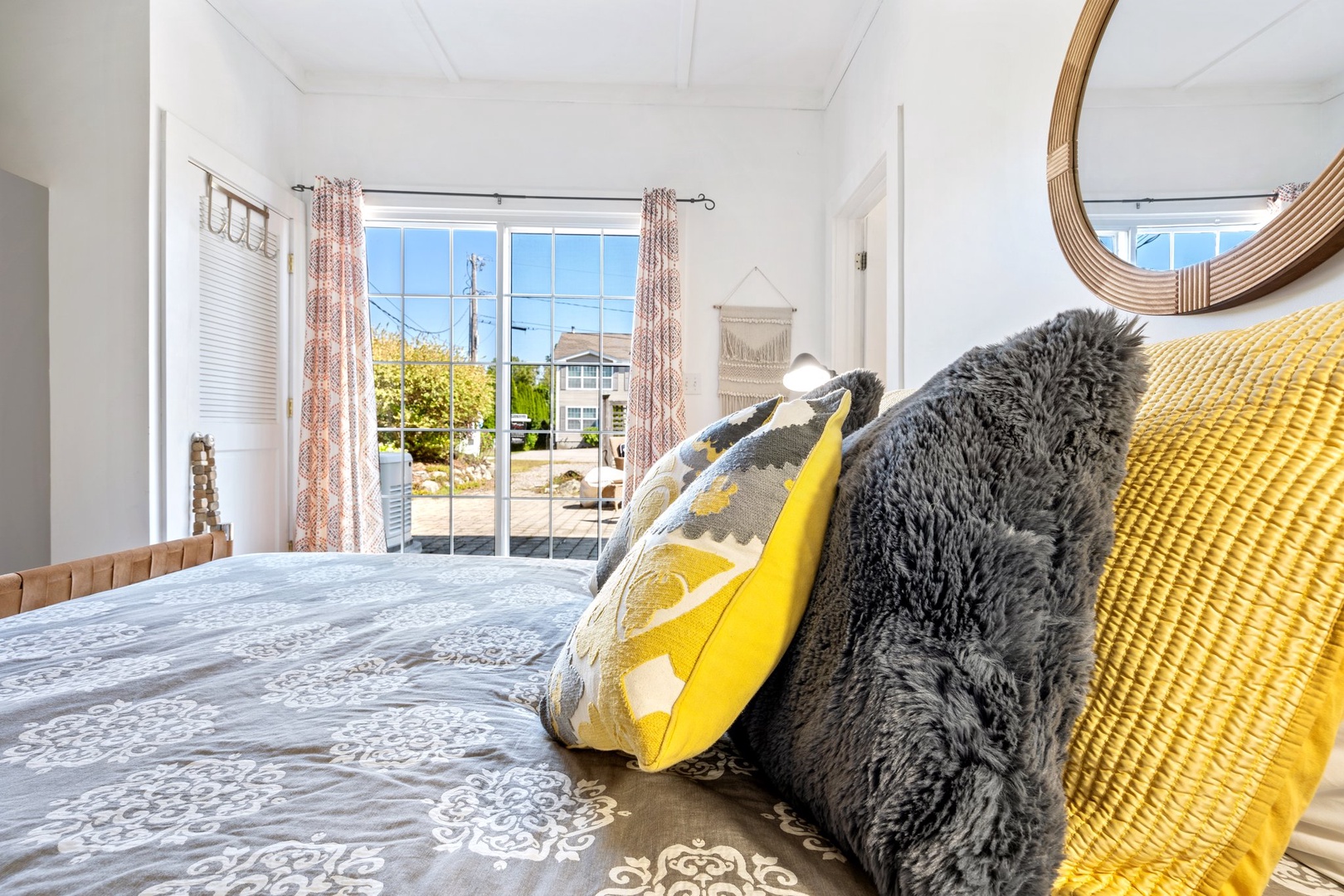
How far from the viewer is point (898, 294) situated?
2482 mm

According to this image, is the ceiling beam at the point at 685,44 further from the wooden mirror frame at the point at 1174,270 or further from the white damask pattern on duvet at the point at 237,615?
the white damask pattern on duvet at the point at 237,615

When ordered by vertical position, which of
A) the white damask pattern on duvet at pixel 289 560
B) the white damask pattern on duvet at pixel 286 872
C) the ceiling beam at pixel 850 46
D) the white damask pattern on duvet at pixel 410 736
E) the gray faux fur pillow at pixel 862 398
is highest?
the ceiling beam at pixel 850 46

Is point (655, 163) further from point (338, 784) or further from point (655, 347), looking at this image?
point (338, 784)

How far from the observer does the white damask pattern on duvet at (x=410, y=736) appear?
0.68 meters

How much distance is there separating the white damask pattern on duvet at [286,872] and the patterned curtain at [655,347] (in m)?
2.89

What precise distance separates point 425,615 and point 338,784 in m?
0.63

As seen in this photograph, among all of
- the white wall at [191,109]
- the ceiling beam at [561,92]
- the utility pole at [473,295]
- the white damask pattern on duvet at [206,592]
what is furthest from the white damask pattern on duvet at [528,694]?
the ceiling beam at [561,92]

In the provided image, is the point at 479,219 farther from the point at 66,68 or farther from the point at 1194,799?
the point at 1194,799

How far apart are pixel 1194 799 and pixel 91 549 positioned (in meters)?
3.31

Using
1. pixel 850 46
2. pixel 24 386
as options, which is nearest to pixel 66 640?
pixel 24 386

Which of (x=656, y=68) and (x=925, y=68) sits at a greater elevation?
(x=656, y=68)

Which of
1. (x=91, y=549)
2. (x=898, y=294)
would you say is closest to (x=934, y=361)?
(x=898, y=294)

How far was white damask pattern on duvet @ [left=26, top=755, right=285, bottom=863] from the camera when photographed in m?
0.53

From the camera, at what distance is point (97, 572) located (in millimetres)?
1606
